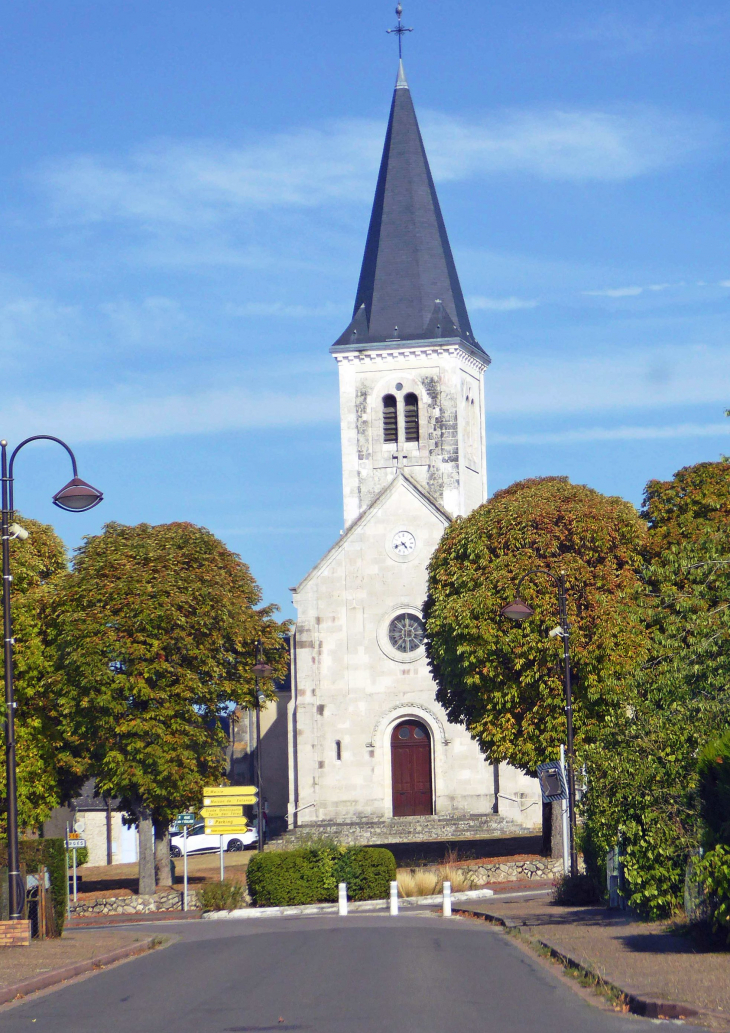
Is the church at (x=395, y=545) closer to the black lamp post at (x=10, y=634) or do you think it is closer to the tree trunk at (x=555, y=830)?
the tree trunk at (x=555, y=830)

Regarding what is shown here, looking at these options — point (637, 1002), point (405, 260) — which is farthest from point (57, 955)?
point (405, 260)

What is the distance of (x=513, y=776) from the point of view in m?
51.1

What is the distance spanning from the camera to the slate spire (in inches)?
2379

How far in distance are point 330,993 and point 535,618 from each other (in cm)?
2513

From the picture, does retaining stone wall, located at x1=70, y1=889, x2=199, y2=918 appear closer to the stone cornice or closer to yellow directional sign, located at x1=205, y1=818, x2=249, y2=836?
yellow directional sign, located at x1=205, y1=818, x2=249, y2=836

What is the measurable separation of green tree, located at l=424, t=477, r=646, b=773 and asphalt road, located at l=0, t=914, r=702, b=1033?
16.5 m

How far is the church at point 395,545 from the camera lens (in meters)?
53.2

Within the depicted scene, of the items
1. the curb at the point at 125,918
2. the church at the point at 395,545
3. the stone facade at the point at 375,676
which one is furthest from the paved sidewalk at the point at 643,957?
the church at the point at 395,545

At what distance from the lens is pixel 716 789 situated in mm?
14711

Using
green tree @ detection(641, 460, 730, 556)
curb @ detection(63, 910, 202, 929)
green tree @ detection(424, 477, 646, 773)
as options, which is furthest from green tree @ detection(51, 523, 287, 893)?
green tree @ detection(641, 460, 730, 556)

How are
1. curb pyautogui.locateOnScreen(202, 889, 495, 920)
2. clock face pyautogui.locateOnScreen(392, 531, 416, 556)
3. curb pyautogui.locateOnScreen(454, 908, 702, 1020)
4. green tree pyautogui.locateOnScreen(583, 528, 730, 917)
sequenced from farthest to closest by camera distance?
clock face pyautogui.locateOnScreen(392, 531, 416, 556) → curb pyautogui.locateOnScreen(202, 889, 495, 920) → green tree pyautogui.locateOnScreen(583, 528, 730, 917) → curb pyautogui.locateOnScreen(454, 908, 702, 1020)

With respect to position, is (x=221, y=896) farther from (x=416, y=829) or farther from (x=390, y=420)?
(x=390, y=420)

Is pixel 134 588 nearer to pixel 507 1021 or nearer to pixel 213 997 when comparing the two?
pixel 213 997

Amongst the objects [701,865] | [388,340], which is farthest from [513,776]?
[701,865]
